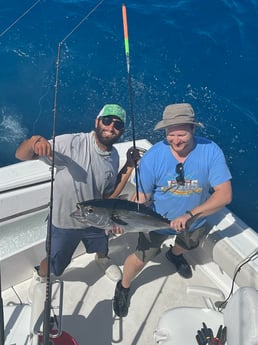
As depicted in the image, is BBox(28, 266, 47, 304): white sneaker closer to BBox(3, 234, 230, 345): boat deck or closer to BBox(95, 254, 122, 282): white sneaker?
BBox(3, 234, 230, 345): boat deck

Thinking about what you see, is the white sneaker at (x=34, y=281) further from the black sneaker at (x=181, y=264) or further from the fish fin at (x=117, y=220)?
the black sneaker at (x=181, y=264)

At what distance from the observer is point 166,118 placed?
264 cm

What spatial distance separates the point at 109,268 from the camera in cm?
344

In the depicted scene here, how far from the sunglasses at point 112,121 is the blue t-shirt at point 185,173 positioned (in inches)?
11.9

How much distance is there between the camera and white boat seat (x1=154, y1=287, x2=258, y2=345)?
6.78 ft

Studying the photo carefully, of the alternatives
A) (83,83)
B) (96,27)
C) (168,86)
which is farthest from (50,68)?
(168,86)

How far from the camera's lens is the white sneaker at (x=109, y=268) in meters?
3.41

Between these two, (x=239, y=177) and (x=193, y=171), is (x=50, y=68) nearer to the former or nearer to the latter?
(x=239, y=177)

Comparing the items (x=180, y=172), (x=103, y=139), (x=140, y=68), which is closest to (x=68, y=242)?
(x=103, y=139)

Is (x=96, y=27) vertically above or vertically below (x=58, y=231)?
above

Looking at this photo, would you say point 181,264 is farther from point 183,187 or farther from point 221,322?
point 183,187

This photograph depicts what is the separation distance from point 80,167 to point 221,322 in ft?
4.42

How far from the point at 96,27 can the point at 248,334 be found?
7.17 m

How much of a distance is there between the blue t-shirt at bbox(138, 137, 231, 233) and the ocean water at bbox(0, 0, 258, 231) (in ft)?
9.50
